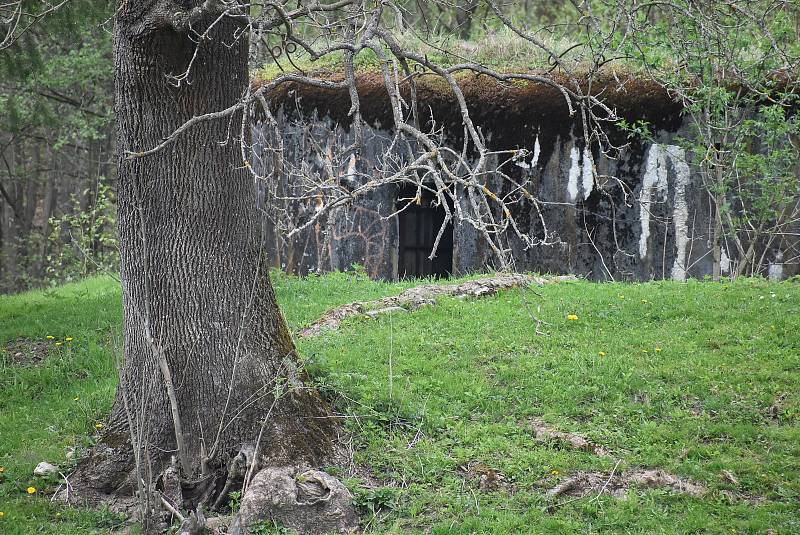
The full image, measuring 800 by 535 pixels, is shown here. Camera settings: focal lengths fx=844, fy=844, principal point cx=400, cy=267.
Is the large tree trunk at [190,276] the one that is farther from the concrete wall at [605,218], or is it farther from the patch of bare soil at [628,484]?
the concrete wall at [605,218]

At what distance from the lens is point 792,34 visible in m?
10.4

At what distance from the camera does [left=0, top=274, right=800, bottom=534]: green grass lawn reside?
5.09 meters

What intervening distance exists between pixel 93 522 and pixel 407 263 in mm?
9394

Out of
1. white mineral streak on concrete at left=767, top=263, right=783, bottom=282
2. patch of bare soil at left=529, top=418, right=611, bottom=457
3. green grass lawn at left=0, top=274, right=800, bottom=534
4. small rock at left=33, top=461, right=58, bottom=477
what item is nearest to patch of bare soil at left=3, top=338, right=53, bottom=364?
green grass lawn at left=0, top=274, right=800, bottom=534

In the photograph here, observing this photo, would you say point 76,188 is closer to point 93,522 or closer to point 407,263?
point 407,263

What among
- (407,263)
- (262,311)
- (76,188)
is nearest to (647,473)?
(262,311)

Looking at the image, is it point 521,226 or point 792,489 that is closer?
point 792,489

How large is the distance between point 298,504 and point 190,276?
1.68 metres

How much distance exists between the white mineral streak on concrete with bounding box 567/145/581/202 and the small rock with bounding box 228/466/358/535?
7183mm

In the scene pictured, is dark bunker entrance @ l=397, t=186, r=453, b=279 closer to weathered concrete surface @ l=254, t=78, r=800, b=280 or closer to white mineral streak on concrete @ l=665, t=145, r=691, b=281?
weathered concrete surface @ l=254, t=78, r=800, b=280

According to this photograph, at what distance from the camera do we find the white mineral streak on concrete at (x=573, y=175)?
449 inches

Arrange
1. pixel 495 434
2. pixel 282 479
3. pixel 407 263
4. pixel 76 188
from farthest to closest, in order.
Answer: pixel 76 188 → pixel 407 263 → pixel 495 434 → pixel 282 479

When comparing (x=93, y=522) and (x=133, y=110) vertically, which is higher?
(x=133, y=110)

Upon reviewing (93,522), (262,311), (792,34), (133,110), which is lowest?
(93,522)
